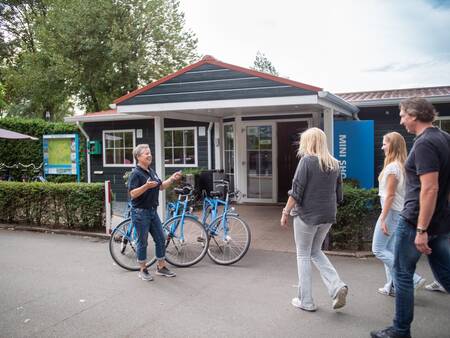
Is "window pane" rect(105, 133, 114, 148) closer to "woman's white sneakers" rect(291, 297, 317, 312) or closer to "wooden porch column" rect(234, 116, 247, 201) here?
"wooden porch column" rect(234, 116, 247, 201)

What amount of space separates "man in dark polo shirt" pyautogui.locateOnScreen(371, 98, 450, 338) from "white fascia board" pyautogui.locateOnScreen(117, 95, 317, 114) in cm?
330

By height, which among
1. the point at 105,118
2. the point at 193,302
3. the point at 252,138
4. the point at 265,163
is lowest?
the point at 193,302

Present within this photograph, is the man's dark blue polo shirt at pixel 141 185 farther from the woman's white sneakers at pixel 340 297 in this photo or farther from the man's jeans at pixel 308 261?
the woman's white sneakers at pixel 340 297

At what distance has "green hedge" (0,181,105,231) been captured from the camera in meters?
8.15

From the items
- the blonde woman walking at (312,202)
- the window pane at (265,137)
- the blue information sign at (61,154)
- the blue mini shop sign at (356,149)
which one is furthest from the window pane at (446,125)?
the blue information sign at (61,154)

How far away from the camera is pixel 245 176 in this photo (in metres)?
11.5

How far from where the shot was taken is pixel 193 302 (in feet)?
14.9

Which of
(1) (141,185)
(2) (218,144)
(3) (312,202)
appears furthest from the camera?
(2) (218,144)

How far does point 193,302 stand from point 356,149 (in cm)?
605

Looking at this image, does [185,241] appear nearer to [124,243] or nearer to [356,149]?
[124,243]

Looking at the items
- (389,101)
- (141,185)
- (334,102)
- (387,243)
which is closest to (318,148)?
(387,243)

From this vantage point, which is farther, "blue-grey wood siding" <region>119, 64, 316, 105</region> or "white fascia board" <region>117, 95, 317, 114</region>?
"blue-grey wood siding" <region>119, 64, 316, 105</region>

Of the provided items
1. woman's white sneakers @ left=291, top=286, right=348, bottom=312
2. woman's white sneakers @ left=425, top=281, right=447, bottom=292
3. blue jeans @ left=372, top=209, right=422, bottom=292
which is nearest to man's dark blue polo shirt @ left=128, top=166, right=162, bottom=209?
woman's white sneakers @ left=291, top=286, right=348, bottom=312

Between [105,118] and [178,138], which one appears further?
[105,118]
